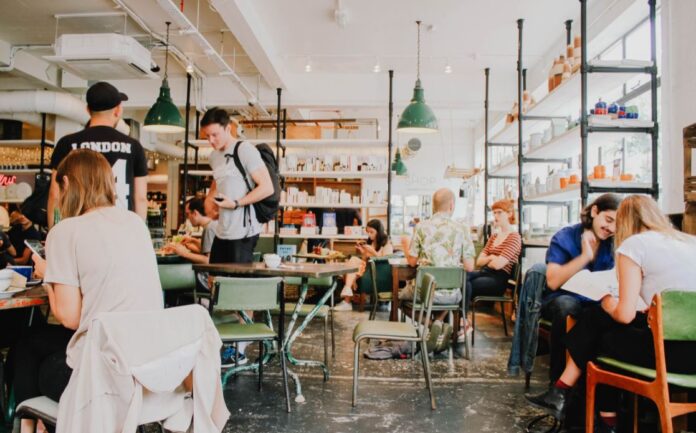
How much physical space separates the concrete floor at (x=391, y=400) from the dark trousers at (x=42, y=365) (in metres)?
1.10

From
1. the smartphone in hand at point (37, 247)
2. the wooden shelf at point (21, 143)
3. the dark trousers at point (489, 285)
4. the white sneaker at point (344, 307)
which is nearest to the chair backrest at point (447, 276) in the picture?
the dark trousers at point (489, 285)

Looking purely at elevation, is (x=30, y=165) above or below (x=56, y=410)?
above

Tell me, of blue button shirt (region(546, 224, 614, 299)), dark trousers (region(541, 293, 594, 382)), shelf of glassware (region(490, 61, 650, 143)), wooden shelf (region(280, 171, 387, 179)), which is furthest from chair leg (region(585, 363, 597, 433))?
wooden shelf (region(280, 171, 387, 179))

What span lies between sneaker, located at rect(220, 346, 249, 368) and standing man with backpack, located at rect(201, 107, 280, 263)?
80 centimetres

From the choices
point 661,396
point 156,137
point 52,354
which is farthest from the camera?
point 156,137

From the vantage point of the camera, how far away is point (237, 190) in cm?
353

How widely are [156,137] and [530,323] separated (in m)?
9.75

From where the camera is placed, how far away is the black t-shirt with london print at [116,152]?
2705 mm

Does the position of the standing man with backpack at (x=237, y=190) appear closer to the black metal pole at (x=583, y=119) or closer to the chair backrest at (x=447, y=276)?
the chair backrest at (x=447, y=276)

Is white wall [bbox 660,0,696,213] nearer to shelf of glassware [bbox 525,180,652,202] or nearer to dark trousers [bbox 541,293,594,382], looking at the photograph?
shelf of glassware [bbox 525,180,652,202]

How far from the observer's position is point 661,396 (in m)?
2.00

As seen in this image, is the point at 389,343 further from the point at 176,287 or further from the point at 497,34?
the point at 497,34

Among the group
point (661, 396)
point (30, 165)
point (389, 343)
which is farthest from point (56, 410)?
point (30, 165)

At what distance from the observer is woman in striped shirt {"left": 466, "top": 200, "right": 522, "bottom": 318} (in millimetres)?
5094
